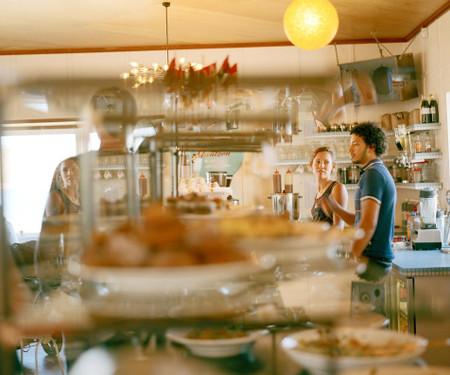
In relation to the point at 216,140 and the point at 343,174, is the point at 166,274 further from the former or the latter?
the point at 343,174

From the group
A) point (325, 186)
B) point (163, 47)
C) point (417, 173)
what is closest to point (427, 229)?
point (325, 186)

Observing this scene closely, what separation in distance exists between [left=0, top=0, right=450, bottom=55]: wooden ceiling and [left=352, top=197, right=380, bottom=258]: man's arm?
2544mm

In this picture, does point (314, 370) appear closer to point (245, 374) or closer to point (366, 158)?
point (245, 374)

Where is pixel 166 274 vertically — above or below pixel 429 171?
below

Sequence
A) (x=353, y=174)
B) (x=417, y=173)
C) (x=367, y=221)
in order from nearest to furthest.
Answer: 1. (x=367, y=221)
2. (x=417, y=173)
3. (x=353, y=174)

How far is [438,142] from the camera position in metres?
5.68

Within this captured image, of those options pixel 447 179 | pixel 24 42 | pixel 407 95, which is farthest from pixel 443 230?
pixel 24 42

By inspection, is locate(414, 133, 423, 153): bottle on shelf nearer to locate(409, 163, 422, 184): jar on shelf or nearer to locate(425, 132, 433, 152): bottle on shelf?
locate(425, 132, 433, 152): bottle on shelf

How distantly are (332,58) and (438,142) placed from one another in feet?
5.58

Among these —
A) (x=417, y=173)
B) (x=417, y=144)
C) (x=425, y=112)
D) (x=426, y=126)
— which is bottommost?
(x=417, y=173)

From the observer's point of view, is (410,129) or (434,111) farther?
(410,129)

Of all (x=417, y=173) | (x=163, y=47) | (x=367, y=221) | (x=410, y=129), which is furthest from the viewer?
(x=163, y=47)

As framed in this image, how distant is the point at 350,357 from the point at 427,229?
3.54 meters

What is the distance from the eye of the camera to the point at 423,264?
371 cm
